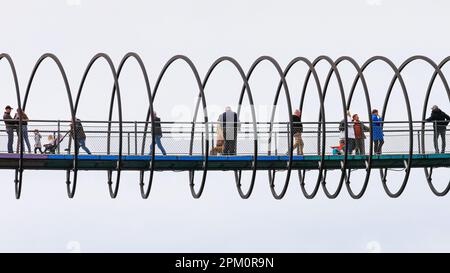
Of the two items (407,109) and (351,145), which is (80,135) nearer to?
(351,145)

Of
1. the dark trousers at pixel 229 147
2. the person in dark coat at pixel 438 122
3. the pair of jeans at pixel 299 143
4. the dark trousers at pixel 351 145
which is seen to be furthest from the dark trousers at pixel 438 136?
the dark trousers at pixel 229 147

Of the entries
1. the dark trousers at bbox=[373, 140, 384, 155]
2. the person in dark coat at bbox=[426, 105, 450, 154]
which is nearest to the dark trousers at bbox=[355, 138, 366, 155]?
the dark trousers at bbox=[373, 140, 384, 155]

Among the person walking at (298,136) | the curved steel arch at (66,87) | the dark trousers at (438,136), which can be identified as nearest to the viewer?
the curved steel arch at (66,87)

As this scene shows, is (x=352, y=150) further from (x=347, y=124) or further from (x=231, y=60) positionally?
(x=231, y=60)

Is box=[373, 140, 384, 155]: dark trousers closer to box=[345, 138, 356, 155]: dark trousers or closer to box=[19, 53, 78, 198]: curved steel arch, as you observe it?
box=[345, 138, 356, 155]: dark trousers

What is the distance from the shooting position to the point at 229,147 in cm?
4044

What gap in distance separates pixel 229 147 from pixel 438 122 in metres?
8.76

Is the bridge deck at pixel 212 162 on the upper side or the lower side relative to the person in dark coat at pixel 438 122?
lower

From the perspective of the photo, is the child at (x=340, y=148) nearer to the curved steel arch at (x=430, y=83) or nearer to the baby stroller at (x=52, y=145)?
the curved steel arch at (x=430, y=83)

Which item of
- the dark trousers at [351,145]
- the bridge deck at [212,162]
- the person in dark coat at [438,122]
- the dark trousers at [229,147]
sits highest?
the person in dark coat at [438,122]

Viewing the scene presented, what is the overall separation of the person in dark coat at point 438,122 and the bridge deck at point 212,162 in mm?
770

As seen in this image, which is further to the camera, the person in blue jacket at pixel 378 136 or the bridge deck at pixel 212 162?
the person in blue jacket at pixel 378 136

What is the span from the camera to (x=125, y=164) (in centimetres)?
3938

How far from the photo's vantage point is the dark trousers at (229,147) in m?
40.4
